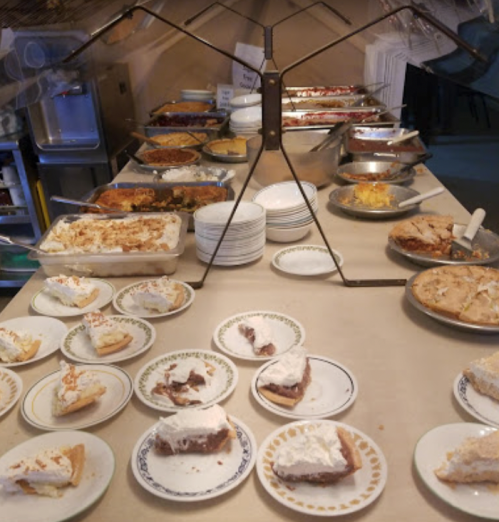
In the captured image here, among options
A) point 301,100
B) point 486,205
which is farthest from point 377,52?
point 486,205

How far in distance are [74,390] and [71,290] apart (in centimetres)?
45

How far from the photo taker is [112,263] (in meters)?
1.62

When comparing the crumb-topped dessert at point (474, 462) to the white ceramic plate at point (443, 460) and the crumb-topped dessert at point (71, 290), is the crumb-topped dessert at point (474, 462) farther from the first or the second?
the crumb-topped dessert at point (71, 290)

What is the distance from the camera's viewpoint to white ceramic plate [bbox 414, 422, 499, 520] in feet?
2.76

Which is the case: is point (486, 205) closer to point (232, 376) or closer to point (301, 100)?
point (301, 100)

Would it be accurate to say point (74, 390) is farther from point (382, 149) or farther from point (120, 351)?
point (382, 149)

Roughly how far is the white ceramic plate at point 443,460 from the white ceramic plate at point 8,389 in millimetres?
834

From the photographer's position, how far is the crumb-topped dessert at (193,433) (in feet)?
3.13

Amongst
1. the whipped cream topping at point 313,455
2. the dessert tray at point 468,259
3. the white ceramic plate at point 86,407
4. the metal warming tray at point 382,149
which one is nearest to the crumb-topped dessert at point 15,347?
the white ceramic plate at point 86,407

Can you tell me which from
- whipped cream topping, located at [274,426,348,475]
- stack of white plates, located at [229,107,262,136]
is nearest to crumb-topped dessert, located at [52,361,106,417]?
whipped cream topping, located at [274,426,348,475]

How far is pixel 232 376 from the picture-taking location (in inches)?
46.0

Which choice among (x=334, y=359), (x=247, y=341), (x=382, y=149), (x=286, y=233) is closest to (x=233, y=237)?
(x=286, y=233)

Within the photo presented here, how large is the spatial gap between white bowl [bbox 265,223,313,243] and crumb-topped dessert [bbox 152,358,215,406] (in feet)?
2.46

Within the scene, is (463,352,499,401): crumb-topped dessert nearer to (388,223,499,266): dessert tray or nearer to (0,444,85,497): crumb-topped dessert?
(388,223,499,266): dessert tray
